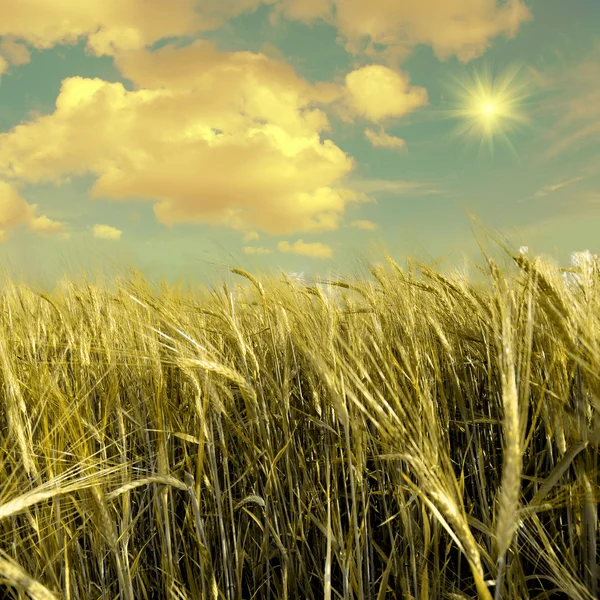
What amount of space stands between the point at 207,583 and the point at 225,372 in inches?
27.1

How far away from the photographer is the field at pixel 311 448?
1251 millimetres

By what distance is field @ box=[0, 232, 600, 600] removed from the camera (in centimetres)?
125

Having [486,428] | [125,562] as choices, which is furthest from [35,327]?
[486,428]

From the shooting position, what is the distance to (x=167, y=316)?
1.80 metres

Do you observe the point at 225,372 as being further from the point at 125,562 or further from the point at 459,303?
the point at 459,303

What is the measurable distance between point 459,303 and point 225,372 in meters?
1.26

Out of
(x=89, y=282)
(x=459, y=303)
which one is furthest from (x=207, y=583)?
(x=89, y=282)

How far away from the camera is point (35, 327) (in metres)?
2.73

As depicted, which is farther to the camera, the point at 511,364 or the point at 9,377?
the point at 9,377

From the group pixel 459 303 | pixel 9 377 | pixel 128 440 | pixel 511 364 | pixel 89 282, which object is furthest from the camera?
pixel 89 282

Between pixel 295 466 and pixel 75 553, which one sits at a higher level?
pixel 295 466

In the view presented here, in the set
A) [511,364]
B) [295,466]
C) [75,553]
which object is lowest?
[75,553]

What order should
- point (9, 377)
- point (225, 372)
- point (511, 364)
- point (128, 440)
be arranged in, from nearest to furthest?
point (511, 364), point (225, 372), point (9, 377), point (128, 440)

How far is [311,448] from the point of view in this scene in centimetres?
193
